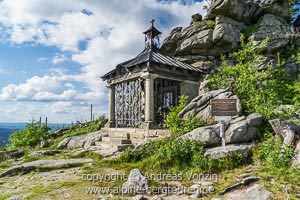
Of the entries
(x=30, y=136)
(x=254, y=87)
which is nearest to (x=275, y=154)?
(x=254, y=87)

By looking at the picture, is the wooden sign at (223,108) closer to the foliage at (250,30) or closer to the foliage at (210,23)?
the foliage at (210,23)

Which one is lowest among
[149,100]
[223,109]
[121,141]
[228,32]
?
[121,141]

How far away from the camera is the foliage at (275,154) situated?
19.5 feet

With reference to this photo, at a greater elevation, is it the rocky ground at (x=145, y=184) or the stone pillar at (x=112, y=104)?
the stone pillar at (x=112, y=104)

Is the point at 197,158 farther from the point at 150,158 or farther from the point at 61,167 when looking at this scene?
the point at 61,167

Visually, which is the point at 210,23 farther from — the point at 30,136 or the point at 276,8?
the point at 30,136

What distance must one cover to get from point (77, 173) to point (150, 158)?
2.34m

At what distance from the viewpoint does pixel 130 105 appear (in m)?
15.2

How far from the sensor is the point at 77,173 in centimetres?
732

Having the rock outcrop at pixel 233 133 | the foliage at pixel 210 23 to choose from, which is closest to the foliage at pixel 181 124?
the rock outcrop at pixel 233 133

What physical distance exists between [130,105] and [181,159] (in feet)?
27.4

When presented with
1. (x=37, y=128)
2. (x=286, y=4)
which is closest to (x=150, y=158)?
(x=37, y=128)

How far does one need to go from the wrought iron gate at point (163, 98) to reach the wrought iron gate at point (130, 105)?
3.45ft

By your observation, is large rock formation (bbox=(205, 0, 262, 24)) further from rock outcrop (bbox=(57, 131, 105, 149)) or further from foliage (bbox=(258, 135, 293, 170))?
foliage (bbox=(258, 135, 293, 170))
